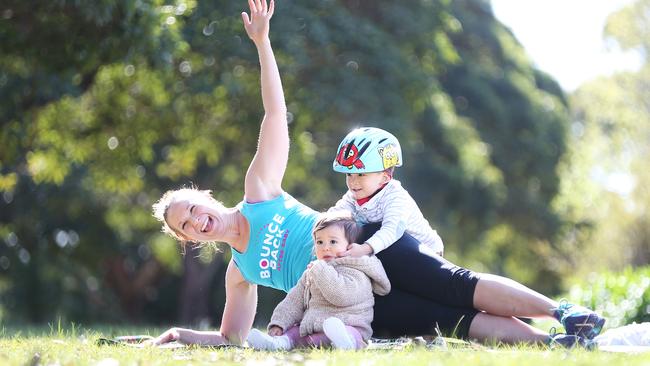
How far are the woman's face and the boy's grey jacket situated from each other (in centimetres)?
67

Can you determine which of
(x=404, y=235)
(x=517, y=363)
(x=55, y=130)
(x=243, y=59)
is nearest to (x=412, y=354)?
(x=517, y=363)

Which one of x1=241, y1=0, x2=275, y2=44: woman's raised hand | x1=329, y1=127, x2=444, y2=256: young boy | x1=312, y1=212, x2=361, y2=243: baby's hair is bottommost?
x1=312, y1=212, x2=361, y2=243: baby's hair

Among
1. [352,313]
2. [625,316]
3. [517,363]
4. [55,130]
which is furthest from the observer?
[55,130]

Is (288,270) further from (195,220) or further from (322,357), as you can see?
(322,357)

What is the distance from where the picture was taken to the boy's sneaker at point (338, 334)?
18.0 feet

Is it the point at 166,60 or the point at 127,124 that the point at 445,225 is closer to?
the point at 127,124

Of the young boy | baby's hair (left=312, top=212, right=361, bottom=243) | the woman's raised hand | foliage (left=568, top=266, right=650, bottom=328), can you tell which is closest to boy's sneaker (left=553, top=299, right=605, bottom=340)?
the young boy

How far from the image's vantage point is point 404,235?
610 cm

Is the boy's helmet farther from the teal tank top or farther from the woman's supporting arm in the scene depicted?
the woman's supporting arm

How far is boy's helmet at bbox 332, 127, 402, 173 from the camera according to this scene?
6.26 meters

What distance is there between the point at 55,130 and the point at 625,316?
9.52 metres

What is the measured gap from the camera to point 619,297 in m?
11.7

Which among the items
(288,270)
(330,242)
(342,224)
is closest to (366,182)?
(342,224)

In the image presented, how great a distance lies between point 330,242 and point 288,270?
1.68ft
